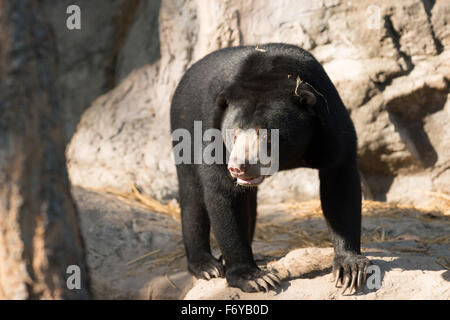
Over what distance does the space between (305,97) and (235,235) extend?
1.11m

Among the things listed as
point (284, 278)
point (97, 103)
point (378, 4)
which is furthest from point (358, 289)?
point (97, 103)

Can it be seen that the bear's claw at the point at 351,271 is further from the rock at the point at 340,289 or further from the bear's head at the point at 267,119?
the bear's head at the point at 267,119

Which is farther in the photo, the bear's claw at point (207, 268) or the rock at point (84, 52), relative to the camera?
the rock at point (84, 52)

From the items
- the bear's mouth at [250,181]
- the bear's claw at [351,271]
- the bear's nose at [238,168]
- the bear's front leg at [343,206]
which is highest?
the bear's nose at [238,168]

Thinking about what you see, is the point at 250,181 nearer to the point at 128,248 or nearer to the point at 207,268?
the point at 207,268

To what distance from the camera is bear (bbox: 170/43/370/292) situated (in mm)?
4172

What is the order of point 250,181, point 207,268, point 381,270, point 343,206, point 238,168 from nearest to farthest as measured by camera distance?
point 238,168, point 250,181, point 381,270, point 343,206, point 207,268

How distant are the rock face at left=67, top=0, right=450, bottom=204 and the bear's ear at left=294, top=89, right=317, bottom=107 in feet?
10.1

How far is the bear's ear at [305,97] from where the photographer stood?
4.18 metres

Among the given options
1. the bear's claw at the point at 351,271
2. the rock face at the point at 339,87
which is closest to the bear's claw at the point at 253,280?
the bear's claw at the point at 351,271

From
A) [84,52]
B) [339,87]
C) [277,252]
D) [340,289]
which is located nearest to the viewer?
[340,289]

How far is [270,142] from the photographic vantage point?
4188 millimetres

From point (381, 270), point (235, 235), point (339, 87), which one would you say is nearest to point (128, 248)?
point (235, 235)

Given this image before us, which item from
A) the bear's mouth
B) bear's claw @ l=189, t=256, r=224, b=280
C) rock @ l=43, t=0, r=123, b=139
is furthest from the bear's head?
rock @ l=43, t=0, r=123, b=139
